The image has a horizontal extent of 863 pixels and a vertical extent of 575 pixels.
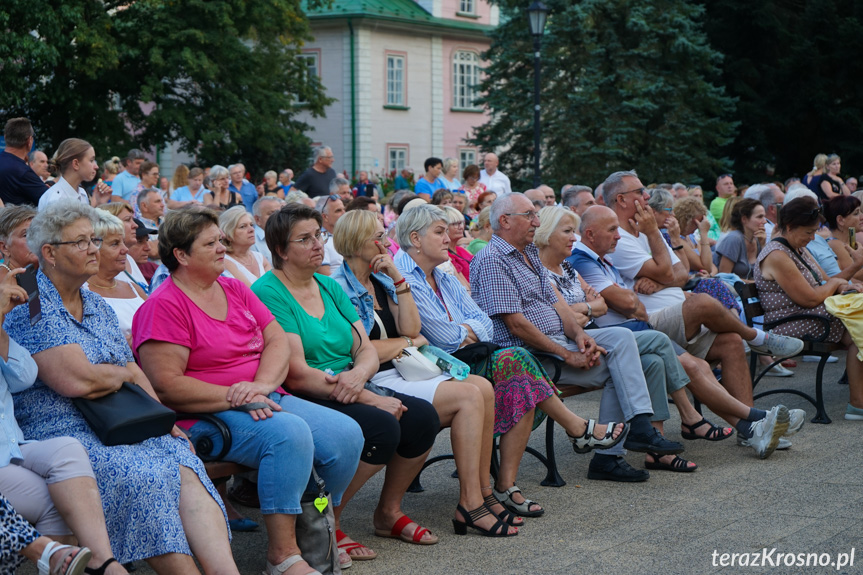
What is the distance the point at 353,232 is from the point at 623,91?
20.5 metres

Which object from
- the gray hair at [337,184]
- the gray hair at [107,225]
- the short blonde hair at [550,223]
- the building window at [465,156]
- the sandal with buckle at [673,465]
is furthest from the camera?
the building window at [465,156]

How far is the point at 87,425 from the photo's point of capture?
13.2 ft

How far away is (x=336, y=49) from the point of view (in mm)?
36094

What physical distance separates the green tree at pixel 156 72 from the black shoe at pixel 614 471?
62.1 ft

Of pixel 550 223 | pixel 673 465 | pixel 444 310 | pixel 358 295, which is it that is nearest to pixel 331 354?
pixel 358 295

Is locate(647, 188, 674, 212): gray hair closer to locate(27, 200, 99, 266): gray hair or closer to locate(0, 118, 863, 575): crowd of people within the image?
locate(0, 118, 863, 575): crowd of people

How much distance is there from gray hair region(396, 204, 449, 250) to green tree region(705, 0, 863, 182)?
2333 centimetres

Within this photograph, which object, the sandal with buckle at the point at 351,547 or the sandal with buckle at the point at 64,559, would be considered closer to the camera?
the sandal with buckle at the point at 64,559

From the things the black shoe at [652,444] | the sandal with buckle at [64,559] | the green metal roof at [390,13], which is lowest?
the black shoe at [652,444]

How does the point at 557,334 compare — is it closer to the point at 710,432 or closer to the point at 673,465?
the point at 673,465

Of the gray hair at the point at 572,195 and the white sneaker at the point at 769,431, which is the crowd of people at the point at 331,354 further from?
the gray hair at the point at 572,195

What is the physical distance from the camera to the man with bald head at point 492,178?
1543 cm

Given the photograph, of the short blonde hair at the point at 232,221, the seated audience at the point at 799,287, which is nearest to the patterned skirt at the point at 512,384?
the short blonde hair at the point at 232,221

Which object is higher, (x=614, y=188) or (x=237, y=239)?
(x=614, y=188)
